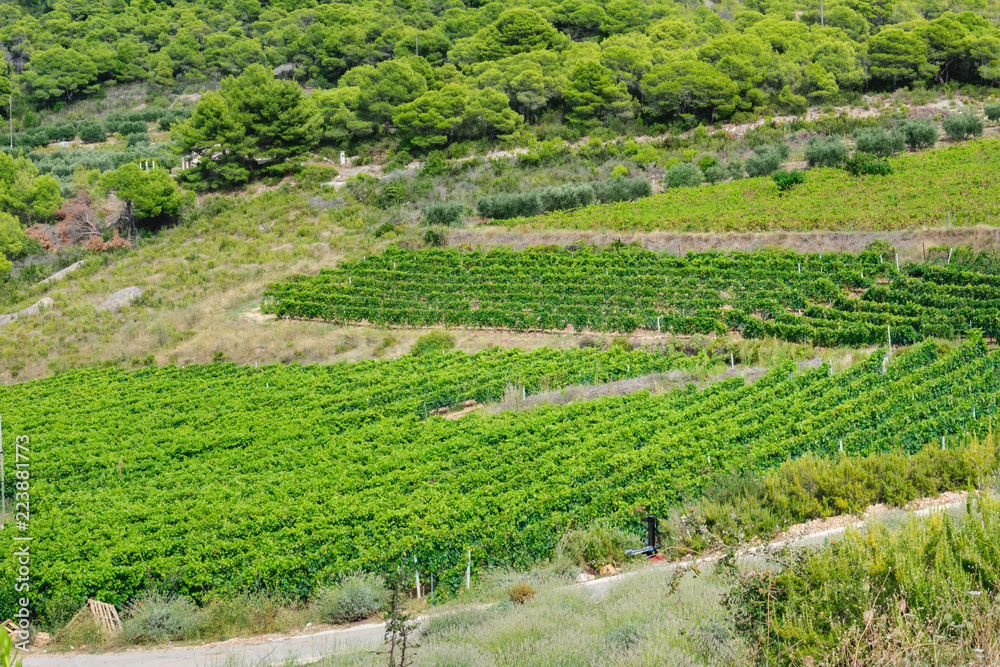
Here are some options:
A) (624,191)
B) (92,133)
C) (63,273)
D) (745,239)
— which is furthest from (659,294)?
(92,133)

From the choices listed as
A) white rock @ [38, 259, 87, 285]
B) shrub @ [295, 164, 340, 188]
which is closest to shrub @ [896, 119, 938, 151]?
shrub @ [295, 164, 340, 188]

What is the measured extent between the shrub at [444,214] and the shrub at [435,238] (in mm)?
2083

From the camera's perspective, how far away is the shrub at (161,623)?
34.7 feet

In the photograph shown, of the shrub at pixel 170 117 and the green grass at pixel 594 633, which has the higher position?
the shrub at pixel 170 117

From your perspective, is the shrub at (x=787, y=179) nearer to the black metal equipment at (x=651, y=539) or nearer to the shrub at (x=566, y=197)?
the shrub at (x=566, y=197)

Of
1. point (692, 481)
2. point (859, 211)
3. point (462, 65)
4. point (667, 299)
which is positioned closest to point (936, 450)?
point (692, 481)

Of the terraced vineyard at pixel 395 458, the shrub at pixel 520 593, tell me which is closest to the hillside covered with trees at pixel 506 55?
the terraced vineyard at pixel 395 458

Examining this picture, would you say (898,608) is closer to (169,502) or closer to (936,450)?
(936,450)

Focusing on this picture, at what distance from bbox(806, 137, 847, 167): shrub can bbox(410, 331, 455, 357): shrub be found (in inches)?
850

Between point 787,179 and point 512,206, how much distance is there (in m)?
12.6

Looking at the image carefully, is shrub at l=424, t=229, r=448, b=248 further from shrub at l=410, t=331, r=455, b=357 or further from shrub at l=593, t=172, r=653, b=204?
shrub at l=410, t=331, r=455, b=357

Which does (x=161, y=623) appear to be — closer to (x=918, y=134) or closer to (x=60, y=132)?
(x=918, y=134)

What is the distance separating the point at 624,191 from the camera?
1607 inches

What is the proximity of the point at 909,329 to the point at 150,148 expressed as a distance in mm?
53586
